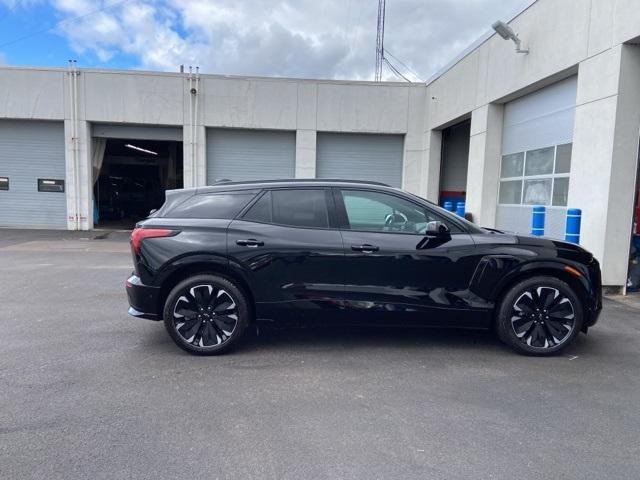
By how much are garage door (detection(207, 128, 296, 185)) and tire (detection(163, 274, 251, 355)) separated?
1273 centimetres

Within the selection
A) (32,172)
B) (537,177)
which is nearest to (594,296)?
(537,177)

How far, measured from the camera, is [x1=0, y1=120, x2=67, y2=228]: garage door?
55.1 feet

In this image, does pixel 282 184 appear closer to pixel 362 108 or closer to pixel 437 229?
pixel 437 229

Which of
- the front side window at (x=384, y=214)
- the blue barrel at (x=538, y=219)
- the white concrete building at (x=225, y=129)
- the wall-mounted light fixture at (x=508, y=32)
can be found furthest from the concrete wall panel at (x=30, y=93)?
the blue barrel at (x=538, y=219)

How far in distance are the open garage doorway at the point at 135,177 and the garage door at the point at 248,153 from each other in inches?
249

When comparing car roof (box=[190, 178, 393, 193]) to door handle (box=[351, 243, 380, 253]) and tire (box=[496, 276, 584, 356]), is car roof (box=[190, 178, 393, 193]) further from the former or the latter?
tire (box=[496, 276, 584, 356])

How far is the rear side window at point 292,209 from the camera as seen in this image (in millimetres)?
4785

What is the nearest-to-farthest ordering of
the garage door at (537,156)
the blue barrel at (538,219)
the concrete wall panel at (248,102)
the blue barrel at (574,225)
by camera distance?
the blue barrel at (574,225) < the blue barrel at (538,219) < the garage door at (537,156) < the concrete wall panel at (248,102)

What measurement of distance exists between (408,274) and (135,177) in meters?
25.2

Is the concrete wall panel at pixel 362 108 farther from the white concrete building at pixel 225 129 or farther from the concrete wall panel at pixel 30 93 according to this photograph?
the concrete wall panel at pixel 30 93

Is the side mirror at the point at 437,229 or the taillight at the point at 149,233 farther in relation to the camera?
the taillight at the point at 149,233

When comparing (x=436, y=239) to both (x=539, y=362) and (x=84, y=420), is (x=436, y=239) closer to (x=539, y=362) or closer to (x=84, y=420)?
(x=539, y=362)

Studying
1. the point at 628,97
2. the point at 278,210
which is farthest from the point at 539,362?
the point at 628,97

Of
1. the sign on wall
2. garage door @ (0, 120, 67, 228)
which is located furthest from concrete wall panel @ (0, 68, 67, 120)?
the sign on wall
